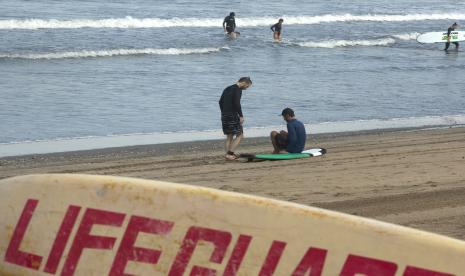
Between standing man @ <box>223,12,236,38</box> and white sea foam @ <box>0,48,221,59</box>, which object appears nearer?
white sea foam @ <box>0,48,221,59</box>

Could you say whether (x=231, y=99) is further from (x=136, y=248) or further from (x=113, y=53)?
(x=113, y=53)

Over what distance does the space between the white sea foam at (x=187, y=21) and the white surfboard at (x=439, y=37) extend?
346 inches

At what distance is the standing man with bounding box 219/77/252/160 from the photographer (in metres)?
12.3

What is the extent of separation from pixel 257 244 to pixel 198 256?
14.9 inches

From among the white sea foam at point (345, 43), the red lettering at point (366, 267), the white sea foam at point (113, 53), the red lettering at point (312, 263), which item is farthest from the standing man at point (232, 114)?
the white sea foam at point (345, 43)

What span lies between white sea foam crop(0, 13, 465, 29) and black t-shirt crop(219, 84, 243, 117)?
23467mm

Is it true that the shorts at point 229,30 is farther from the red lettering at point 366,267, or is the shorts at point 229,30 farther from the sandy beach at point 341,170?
the red lettering at point 366,267

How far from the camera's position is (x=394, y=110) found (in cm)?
1934

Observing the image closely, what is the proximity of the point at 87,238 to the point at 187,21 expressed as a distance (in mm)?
33828

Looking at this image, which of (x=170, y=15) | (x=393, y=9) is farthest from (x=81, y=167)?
(x=393, y=9)

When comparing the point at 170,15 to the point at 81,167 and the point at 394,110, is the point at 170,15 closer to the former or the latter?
the point at 394,110

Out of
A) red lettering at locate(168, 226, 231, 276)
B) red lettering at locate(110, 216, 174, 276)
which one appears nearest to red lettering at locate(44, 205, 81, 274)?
red lettering at locate(110, 216, 174, 276)

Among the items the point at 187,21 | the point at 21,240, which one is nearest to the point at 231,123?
the point at 21,240

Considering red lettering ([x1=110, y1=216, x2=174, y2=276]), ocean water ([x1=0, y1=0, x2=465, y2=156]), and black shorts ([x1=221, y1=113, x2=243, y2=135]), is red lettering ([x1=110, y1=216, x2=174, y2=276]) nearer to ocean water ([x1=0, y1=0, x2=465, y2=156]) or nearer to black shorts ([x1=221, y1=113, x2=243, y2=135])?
black shorts ([x1=221, y1=113, x2=243, y2=135])
